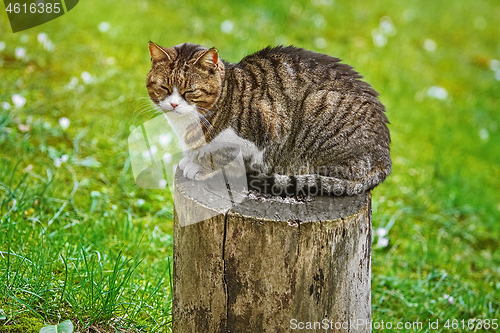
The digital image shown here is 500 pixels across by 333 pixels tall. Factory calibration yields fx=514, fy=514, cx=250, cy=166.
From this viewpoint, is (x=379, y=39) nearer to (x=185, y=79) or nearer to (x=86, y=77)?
(x=86, y=77)

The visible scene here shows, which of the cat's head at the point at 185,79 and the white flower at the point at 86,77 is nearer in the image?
the cat's head at the point at 185,79

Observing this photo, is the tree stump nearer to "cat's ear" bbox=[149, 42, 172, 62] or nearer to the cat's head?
the cat's head

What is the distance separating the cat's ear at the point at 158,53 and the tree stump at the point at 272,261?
2.37 ft

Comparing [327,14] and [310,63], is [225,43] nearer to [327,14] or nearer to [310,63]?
[327,14]

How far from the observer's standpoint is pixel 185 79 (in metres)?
2.65

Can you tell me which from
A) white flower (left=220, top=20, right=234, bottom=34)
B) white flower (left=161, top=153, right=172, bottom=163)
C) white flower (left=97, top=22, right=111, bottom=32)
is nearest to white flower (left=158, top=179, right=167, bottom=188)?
white flower (left=161, top=153, right=172, bottom=163)

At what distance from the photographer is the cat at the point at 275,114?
8.79ft

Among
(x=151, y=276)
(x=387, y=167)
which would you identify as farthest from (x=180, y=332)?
(x=387, y=167)

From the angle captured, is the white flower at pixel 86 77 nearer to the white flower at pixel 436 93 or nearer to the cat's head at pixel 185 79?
the cat's head at pixel 185 79

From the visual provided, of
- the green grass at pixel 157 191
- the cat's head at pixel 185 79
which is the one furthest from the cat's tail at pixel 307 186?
the green grass at pixel 157 191

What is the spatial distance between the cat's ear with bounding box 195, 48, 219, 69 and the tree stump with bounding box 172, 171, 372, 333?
679 mm

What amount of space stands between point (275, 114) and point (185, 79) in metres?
0.50

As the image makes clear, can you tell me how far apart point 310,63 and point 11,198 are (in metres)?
1.96

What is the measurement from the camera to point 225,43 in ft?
19.7
